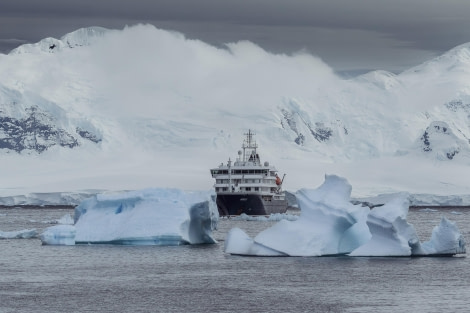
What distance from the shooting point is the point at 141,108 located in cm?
18850

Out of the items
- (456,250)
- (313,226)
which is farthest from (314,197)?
(456,250)

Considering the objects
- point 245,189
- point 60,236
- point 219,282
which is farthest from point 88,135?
point 219,282

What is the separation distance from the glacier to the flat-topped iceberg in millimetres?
3769

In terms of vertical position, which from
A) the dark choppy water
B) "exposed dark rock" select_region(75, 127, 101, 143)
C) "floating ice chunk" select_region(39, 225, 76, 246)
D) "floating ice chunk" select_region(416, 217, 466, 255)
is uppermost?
"exposed dark rock" select_region(75, 127, 101, 143)

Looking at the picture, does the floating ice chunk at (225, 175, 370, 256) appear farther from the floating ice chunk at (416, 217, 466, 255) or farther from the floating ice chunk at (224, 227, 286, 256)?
the floating ice chunk at (416, 217, 466, 255)

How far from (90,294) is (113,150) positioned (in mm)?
152028

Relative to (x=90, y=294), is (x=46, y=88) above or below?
above

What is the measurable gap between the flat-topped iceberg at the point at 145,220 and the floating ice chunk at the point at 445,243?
8786 millimetres

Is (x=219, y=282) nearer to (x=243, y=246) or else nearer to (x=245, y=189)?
(x=243, y=246)

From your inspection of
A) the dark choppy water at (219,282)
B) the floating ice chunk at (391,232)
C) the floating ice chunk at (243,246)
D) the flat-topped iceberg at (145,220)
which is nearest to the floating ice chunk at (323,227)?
the floating ice chunk at (243,246)

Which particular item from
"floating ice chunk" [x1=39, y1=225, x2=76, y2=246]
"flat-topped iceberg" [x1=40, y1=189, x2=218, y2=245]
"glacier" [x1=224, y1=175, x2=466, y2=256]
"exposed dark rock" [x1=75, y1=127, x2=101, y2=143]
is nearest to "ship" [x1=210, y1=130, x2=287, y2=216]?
"floating ice chunk" [x1=39, y1=225, x2=76, y2=246]

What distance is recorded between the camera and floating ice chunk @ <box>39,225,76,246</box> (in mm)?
50844

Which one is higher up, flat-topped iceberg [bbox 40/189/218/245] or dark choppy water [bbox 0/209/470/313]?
flat-topped iceberg [bbox 40/189/218/245]

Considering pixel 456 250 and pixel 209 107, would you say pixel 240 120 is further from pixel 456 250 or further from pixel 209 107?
pixel 456 250
